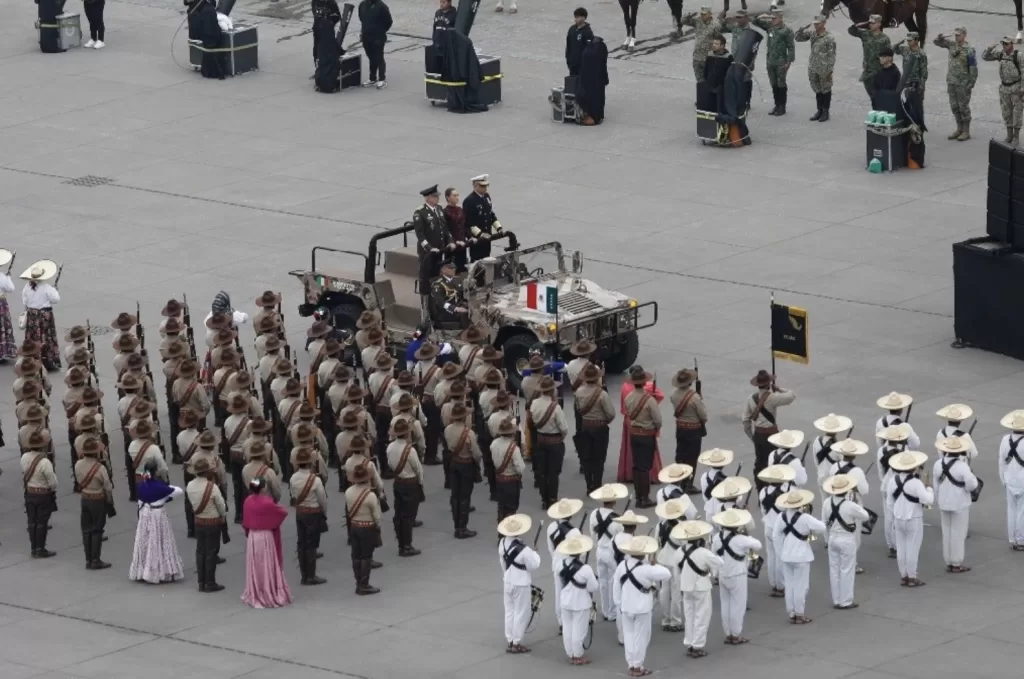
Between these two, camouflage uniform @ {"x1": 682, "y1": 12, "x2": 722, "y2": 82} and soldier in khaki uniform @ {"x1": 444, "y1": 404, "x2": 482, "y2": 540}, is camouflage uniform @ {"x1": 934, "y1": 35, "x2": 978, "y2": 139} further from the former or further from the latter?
soldier in khaki uniform @ {"x1": 444, "y1": 404, "x2": 482, "y2": 540}

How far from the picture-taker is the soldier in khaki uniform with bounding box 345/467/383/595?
2320 centimetres

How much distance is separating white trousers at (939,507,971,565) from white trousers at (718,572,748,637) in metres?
2.40

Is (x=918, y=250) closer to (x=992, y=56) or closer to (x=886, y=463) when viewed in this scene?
(x=992, y=56)

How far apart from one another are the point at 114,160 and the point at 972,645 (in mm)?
21669

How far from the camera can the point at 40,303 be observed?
29.7 m

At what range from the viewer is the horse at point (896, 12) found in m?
42.3

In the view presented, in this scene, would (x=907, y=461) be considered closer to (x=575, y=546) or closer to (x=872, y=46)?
(x=575, y=546)

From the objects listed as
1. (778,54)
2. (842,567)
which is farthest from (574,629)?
(778,54)

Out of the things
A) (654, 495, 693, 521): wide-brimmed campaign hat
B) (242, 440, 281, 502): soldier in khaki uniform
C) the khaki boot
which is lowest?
the khaki boot

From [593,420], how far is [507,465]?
1593 mm

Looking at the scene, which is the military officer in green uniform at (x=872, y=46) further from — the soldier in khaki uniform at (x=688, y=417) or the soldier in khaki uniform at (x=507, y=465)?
the soldier in khaki uniform at (x=507, y=465)

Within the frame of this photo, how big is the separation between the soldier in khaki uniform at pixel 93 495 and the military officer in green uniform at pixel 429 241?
587cm

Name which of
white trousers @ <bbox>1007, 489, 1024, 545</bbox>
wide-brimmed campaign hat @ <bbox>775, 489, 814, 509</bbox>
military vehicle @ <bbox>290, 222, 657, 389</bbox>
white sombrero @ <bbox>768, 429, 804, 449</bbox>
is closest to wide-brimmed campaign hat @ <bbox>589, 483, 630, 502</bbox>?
wide-brimmed campaign hat @ <bbox>775, 489, 814, 509</bbox>

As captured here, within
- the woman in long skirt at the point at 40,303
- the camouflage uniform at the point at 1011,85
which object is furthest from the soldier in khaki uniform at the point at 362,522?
the camouflage uniform at the point at 1011,85
